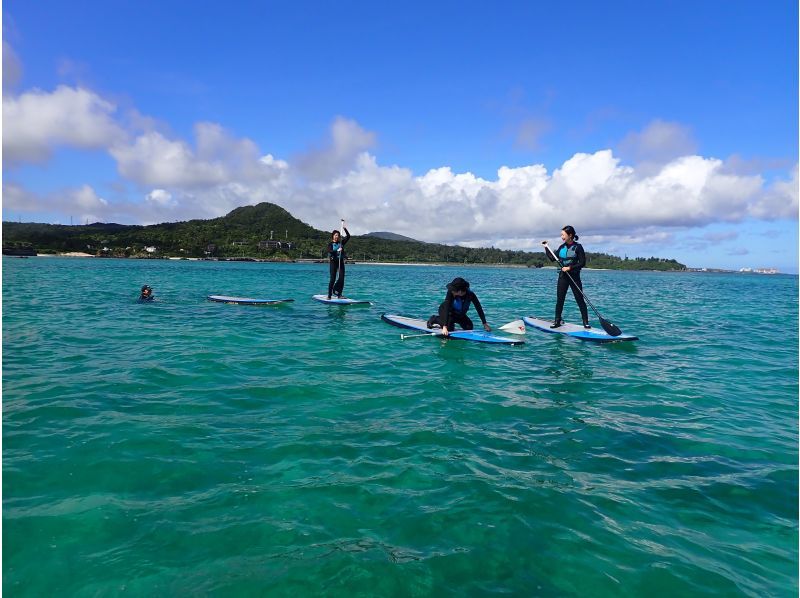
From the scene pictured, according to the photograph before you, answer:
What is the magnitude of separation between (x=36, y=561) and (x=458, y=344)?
12.7 metres

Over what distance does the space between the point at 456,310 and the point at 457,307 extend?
0.43 ft

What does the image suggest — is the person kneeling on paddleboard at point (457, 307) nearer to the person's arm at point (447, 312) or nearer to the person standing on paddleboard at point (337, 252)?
the person's arm at point (447, 312)

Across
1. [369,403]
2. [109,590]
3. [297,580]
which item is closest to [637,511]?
[297,580]

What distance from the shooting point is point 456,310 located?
16.9m

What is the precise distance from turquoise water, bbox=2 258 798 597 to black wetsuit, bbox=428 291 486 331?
354cm

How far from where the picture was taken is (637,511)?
5.62 meters

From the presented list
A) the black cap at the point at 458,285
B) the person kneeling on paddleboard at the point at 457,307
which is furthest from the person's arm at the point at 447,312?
the black cap at the point at 458,285

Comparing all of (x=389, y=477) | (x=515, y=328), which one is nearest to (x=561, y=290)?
(x=515, y=328)

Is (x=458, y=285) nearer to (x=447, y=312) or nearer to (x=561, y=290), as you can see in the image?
(x=447, y=312)

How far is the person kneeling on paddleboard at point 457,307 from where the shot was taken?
15.8 m

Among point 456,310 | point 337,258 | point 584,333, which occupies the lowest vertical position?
point 584,333

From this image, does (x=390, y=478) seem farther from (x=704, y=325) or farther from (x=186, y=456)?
(x=704, y=325)

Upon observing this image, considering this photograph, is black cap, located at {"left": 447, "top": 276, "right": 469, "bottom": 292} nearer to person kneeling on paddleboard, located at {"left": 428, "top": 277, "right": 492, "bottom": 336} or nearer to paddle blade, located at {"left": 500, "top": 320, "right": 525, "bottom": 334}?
person kneeling on paddleboard, located at {"left": 428, "top": 277, "right": 492, "bottom": 336}

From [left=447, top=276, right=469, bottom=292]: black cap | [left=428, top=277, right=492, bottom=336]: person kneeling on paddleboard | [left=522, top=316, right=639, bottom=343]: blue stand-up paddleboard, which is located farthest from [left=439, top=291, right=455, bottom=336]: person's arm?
[left=522, top=316, right=639, bottom=343]: blue stand-up paddleboard
